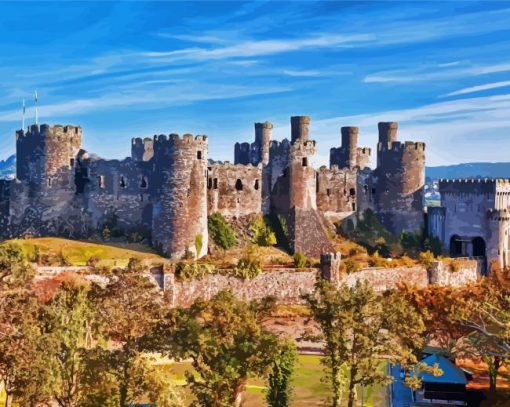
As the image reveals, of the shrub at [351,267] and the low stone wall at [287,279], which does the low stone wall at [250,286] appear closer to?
the low stone wall at [287,279]

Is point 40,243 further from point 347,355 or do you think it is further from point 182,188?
point 347,355

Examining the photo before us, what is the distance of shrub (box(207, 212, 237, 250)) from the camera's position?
218 ft

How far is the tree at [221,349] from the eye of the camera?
34844 millimetres

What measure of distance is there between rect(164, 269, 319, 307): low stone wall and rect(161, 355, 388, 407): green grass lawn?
328 inches

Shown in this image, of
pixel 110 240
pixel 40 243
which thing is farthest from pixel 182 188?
pixel 40 243

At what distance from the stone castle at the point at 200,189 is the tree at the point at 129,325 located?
958 inches

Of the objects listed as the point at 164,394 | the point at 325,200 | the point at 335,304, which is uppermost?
the point at 325,200

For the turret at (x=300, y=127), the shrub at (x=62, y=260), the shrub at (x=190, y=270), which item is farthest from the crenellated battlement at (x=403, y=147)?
the shrub at (x=62, y=260)

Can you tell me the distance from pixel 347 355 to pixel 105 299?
12.2 meters

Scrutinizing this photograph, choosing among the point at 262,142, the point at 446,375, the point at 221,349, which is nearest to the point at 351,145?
the point at 262,142

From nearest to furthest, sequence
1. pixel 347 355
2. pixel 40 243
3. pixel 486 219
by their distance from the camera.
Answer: pixel 347 355, pixel 40 243, pixel 486 219

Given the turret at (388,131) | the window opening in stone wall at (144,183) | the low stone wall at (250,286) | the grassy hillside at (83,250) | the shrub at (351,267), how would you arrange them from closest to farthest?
the low stone wall at (250,286) < the grassy hillside at (83,250) < the shrub at (351,267) < the window opening in stone wall at (144,183) < the turret at (388,131)

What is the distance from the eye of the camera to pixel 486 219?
7169cm

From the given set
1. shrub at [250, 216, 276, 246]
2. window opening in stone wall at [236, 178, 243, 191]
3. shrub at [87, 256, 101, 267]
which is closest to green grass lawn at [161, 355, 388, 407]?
shrub at [87, 256, 101, 267]
